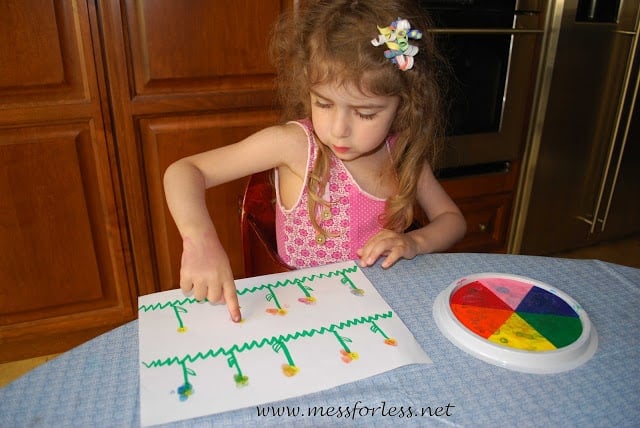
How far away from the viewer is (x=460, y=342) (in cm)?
56

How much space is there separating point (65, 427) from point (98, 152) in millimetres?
1001

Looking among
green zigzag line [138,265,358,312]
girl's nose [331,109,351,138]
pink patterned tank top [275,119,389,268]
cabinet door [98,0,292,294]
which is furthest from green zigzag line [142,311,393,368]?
cabinet door [98,0,292,294]

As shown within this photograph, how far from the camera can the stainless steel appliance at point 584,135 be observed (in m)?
1.67

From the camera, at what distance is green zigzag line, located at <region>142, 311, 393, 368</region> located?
52 cm

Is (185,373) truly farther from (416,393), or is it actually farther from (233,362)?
(416,393)

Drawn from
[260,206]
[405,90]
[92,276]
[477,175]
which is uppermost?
[405,90]

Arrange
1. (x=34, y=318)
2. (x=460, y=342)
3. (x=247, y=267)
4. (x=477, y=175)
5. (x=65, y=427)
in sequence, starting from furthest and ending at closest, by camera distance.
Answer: (x=477, y=175) < (x=34, y=318) < (x=247, y=267) < (x=460, y=342) < (x=65, y=427)

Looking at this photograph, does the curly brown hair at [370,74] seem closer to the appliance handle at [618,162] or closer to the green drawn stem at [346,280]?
the green drawn stem at [346,280]

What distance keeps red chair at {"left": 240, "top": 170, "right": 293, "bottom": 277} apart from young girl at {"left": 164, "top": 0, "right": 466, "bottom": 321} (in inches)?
1.1

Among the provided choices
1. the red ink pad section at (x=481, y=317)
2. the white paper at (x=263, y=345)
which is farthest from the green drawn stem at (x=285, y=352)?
the red ink pad section at (x=481, y=317)

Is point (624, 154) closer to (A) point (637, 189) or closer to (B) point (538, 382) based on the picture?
(A) point (637, 189)

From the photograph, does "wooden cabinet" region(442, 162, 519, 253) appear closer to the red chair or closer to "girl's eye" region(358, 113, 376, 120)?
the red chair

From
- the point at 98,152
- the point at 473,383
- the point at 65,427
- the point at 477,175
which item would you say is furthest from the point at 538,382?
the point at 477,175

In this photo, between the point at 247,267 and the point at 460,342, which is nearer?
the point at 460,342
